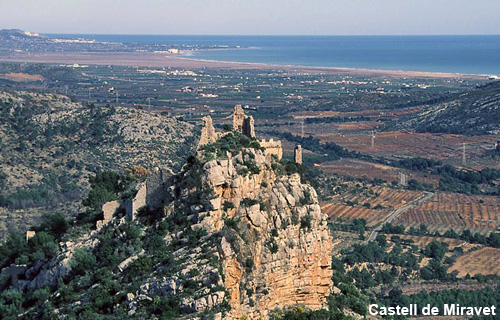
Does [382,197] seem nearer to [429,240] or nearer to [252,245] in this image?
[429,240]

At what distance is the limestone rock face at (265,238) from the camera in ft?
83.7

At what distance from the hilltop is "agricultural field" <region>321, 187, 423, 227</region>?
58.7 feet

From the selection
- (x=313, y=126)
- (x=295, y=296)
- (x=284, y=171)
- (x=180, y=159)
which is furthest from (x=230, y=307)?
(x=313, y=126)

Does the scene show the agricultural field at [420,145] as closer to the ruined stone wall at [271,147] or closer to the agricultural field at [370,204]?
the agricultural field at [370,204]

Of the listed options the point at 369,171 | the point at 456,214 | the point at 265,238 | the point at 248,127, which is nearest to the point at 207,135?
the point at 248,127

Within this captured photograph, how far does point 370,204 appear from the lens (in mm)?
87438

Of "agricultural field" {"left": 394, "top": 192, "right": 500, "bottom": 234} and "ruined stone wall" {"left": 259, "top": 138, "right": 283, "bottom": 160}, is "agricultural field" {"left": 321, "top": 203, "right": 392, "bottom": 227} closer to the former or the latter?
"agricultural field" {"left": 394, "top": 192, "right": 500, "bottom": 234}

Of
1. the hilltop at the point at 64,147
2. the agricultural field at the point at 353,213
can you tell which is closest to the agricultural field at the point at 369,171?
the agricultural field at the point at 353,213

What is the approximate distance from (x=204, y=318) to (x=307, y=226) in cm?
754

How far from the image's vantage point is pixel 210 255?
25016mm

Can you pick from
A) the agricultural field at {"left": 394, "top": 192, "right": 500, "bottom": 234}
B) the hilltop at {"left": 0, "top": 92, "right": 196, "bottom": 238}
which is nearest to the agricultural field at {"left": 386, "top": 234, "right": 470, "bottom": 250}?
the agricultural field at {"left": 394, "top": 192, "right": 500, "bottom": 234}

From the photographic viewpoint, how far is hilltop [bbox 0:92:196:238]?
6781cm

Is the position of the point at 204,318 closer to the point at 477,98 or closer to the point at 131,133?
the point at 131,133

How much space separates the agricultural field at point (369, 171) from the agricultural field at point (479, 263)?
33358mm
